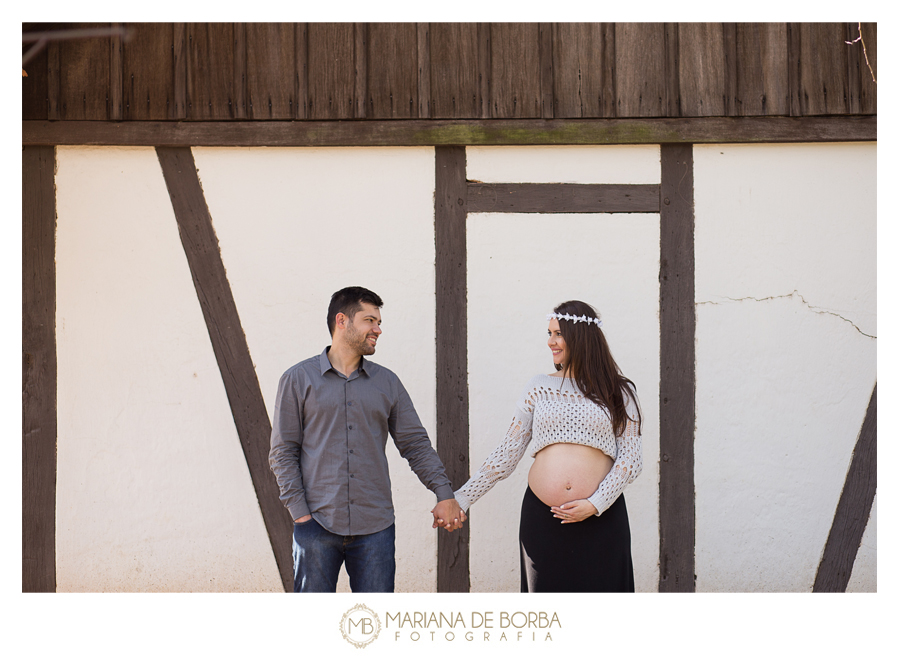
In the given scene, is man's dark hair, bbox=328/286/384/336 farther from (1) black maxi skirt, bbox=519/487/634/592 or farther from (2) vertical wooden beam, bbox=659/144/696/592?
(2) vertical wooden beam, bbox=659/144/696/592

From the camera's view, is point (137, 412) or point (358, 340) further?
point (137, 412)

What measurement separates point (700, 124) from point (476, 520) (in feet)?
7.88

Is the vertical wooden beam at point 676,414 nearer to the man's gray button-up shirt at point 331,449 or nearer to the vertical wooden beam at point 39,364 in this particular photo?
the man's gray button-up shirt at point 331,449

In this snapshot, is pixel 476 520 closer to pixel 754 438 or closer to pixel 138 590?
pixel 754 438

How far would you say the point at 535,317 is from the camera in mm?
3834

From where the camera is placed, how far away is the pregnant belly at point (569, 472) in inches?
116

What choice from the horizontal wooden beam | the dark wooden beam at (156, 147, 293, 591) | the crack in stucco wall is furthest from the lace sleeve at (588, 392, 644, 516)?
the dark wooden beam at (156, 147, 293, 591)

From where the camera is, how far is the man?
296cm

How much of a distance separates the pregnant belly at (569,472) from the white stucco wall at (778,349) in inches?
44.4

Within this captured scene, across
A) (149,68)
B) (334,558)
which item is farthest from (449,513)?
(149,68)

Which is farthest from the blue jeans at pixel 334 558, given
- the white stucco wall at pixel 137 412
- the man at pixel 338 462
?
the white stucco wall at pixel 137 412

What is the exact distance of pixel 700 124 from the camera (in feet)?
12.6

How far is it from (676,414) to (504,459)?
121 centimetres

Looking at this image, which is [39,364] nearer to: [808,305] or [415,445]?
[415,445]
